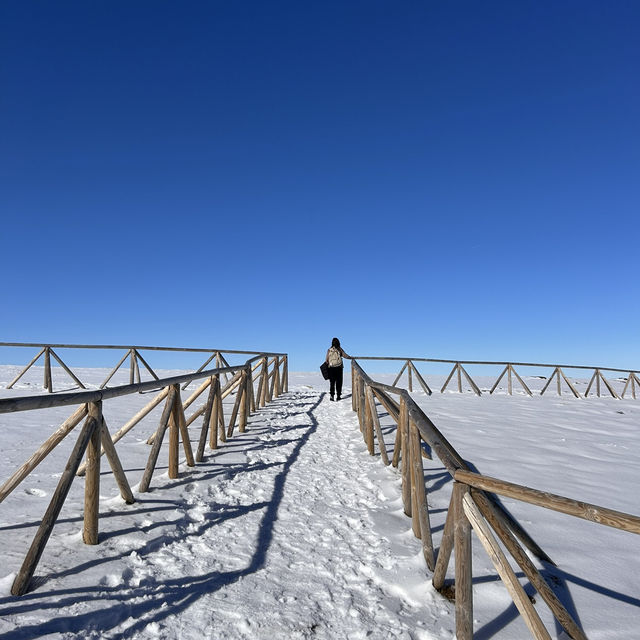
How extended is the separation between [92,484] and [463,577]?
268 cm

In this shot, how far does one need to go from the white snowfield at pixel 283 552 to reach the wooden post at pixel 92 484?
11cm

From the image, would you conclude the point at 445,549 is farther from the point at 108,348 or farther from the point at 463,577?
the point at 108,348

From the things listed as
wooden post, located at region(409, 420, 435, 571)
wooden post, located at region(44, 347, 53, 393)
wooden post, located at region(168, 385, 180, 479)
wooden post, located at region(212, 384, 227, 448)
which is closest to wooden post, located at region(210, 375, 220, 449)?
wooden post, located at region(212, 384, 227, 448)

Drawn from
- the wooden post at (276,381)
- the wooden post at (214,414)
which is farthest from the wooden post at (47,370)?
the wooden post at (214,414)

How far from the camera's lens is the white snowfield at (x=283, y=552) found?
7.68ft

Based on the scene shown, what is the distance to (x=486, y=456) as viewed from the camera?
5.82 meters

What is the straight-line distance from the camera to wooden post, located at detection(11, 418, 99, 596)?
7.91ft

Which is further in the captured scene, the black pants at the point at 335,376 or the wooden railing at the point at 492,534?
the black pants at the point at 335,376

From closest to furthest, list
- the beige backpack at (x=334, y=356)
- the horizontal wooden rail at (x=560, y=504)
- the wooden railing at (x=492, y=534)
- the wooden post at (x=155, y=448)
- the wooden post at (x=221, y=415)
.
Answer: the horizontal wooden rail at (x=560, y=504), the wooden railing at (x=492, y=534), the wooden post at (x=155, y=448), the wooden post at (x=221, y=415), the beige backpack at (x=334, y=356)

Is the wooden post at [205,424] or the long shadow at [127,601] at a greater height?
the wooden post at [205,424]

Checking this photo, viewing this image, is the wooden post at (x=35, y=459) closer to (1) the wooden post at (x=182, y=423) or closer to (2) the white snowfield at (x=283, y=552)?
(2) the white snowfield at (x=283, y=552)

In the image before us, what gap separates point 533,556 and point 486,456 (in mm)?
2782

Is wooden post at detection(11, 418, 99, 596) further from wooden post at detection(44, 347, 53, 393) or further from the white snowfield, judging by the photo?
wooden post at detection(44, 347, 53, 393)

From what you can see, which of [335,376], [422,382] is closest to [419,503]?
[335,376]
